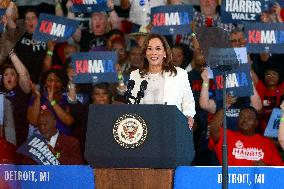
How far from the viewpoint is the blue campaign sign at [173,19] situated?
26.8 feet

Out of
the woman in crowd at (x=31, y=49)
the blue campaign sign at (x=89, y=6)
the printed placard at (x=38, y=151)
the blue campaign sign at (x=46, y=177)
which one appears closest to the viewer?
the blue campaign sign at (x=46, y=177)

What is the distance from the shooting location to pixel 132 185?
4516mm

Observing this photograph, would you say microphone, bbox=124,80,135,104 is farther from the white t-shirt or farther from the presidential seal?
the white t-shirt

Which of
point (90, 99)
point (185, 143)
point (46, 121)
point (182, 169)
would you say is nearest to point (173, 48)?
point (90, 99)

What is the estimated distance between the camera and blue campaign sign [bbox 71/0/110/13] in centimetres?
857

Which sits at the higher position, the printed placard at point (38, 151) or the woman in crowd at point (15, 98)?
the woman in crowd at point (15, 98)

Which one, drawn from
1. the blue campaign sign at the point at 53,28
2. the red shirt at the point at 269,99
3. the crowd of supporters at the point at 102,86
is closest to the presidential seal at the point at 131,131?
the crowd of supporters at the point at 102,86

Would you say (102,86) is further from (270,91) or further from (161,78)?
(161,78)

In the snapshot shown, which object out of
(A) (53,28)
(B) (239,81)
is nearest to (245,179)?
(B) (239,81)

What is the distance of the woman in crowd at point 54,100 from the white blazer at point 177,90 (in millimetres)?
2608

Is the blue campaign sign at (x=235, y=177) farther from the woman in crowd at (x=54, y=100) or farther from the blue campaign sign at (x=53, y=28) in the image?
the blue campaign sign at (x=53, y=28)

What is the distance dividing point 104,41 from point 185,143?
172 inches

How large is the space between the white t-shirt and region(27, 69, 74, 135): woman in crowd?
1346 millimetres

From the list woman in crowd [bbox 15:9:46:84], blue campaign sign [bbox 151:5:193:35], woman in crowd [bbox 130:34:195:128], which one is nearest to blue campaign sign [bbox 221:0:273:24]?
blue campaign sign [bbox 151:5:193:35]
